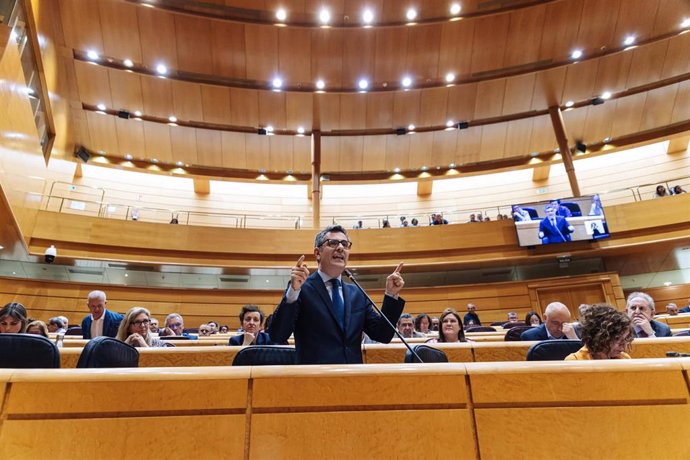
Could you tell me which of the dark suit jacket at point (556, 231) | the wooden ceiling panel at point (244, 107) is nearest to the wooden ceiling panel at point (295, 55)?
the wooden ceiling panel at point (244, 107)

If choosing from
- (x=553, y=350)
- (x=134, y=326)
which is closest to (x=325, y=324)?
(x=553, y=350)

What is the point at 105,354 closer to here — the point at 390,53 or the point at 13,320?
the point at 13,320

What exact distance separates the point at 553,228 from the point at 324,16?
7.07 metres

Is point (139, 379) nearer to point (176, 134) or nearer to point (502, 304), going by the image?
point (502, 304)

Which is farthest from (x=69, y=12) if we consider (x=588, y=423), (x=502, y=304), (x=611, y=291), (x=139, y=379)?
(x=611, y=291)

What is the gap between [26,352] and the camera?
1629mm

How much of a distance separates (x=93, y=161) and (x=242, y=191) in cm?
435

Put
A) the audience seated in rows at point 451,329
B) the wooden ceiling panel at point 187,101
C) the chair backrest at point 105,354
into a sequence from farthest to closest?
the wooden ceiling panel at point 187,101 → the audience seated in rows at point 451,329 → the chair backrest at point 105,354

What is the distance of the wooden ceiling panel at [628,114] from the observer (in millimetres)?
10344

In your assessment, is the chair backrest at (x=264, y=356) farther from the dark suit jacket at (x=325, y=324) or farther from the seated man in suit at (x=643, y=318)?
the seated man in suit at (x=643, y=318)

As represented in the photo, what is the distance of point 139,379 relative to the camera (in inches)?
41.9

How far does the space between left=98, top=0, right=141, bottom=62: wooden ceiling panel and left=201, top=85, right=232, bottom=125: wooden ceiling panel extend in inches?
64.8

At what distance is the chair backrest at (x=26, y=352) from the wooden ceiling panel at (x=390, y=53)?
9.04 m

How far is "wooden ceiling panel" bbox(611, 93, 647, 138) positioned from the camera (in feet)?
33.9
